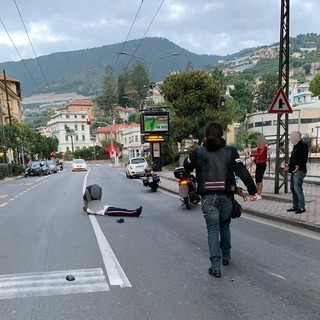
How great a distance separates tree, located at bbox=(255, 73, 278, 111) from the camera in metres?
98.7

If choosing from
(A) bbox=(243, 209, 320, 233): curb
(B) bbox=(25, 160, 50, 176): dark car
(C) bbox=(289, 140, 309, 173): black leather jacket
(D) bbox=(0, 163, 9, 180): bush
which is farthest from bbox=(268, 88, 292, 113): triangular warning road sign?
(B) bbox=(25, 160, 50, 176): dark car

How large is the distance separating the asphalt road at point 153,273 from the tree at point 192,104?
28.0 meters

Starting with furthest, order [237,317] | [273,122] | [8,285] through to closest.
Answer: [273,122], [8,285], [237,317]

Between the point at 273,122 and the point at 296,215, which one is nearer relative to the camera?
the point at 296,215

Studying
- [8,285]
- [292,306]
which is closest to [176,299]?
[292,306]

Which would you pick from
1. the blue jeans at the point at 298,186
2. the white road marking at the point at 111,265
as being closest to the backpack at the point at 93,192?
the white road marking at the point at 111,265

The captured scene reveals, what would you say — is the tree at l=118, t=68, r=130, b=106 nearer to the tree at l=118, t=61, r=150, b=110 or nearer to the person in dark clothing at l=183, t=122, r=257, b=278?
the tree at l=118, t=61, r=150, b=110

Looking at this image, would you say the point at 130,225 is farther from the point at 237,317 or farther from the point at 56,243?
the point at 237,317

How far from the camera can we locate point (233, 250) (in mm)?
6449

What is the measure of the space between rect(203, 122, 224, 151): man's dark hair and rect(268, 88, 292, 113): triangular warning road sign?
6.66 metres

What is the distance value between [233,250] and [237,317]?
2680mm

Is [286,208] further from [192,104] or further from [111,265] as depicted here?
[192,104]

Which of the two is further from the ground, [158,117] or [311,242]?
[158,117]

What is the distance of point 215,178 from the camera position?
16.5 ft
